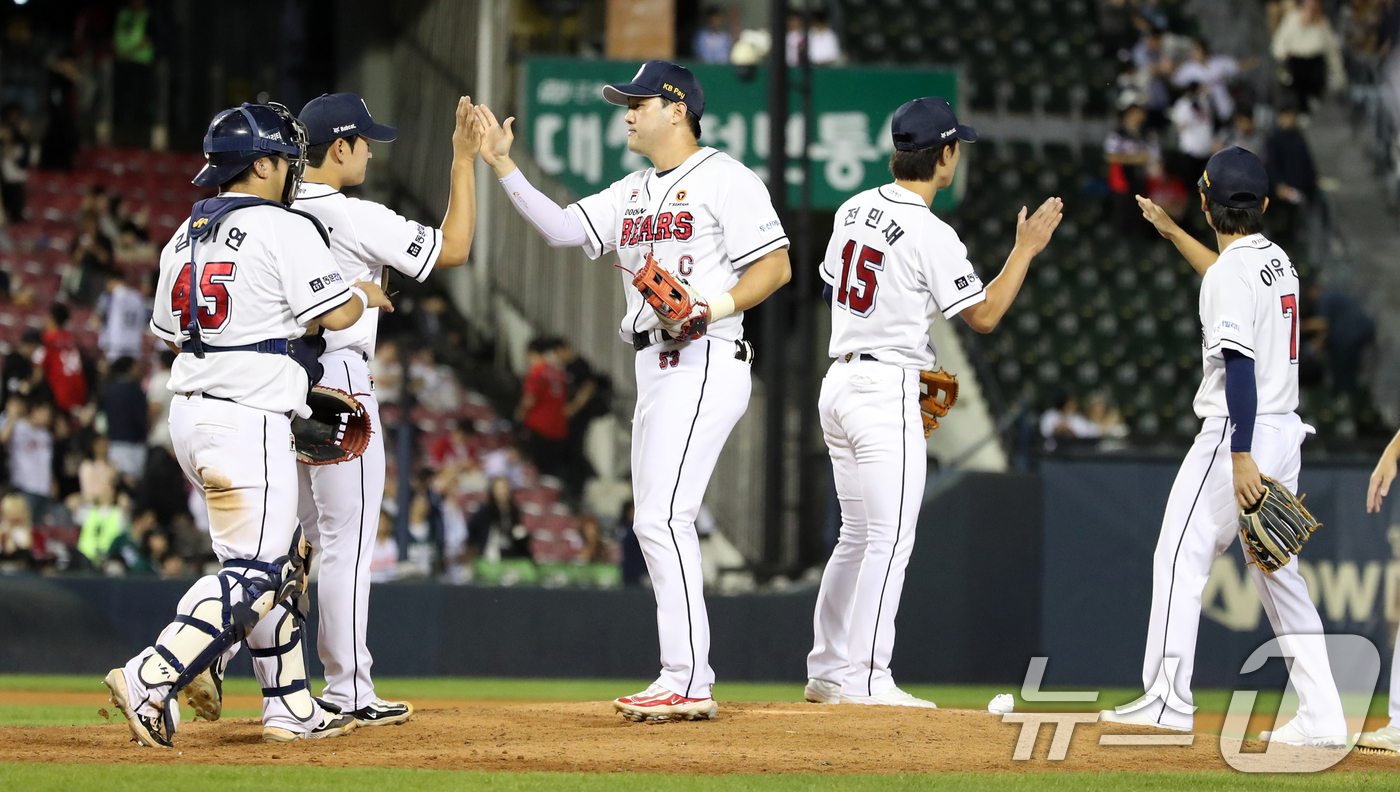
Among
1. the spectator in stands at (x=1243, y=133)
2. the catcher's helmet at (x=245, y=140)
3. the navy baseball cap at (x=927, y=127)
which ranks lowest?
the catcher's helmet at (x=245, y=140)

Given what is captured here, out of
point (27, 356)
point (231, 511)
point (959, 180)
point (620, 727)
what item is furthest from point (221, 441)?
point (959, 180)

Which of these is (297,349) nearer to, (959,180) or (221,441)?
(221,441)

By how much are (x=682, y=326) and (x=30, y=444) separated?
8380mm

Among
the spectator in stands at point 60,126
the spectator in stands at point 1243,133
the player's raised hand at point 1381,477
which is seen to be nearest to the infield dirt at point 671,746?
the player's raised hand at point 1381,477

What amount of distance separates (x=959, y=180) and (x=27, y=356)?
8123mm

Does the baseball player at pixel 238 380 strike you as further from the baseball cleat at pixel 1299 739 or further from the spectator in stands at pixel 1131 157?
the spectator in stands at pixel 1131 157

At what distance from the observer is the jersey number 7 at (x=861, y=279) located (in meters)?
6.70

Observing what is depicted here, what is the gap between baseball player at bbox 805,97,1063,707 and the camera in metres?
6.63

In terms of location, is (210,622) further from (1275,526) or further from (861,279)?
(1275,526)

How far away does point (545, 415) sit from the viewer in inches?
547

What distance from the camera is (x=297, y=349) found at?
5.66 meters

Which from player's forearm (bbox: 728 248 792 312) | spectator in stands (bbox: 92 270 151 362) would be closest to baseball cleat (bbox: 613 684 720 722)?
player's forearm (bbox: 728 248 792 312)

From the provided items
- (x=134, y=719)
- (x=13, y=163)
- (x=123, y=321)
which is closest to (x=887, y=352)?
(x=134, y=719)

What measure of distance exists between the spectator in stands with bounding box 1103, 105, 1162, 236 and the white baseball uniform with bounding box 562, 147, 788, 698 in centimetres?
1126
